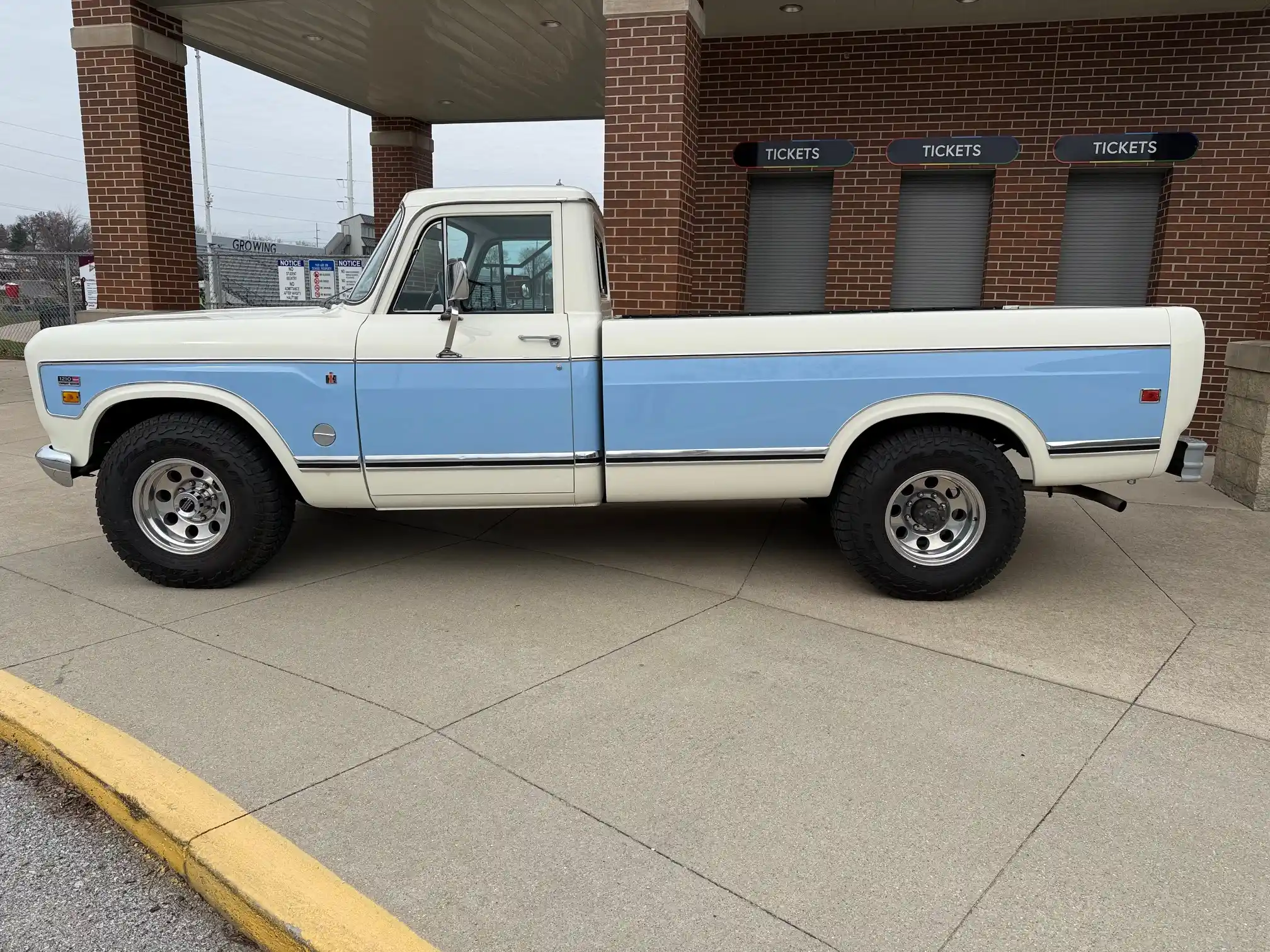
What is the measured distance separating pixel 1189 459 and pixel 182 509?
211 inches

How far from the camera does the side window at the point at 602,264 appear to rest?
5219mm

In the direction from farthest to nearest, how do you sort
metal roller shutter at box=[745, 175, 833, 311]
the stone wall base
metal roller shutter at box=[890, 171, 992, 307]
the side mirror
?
1. metal roller shutter at box=[745, 175, 833, 311]
2. metal roller shutter at box=[890, 171, 992, 307]
3. the stone wall base
4. the side mirror

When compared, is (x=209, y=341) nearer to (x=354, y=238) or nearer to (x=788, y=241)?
(x=788, y=241)

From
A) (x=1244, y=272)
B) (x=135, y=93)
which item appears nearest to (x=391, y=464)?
(x=135, y=93)

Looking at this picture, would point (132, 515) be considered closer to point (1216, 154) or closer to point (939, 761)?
point (939, 761)

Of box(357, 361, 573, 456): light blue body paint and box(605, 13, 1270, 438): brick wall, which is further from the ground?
box(605, 13, 1270, 438): brick wall

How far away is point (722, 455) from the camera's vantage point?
478 cm

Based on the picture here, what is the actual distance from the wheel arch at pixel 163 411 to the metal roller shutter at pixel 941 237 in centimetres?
733

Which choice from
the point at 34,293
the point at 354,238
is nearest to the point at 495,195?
the point at 354,238

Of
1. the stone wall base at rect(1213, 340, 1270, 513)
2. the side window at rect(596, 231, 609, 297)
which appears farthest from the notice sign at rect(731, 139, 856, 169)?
the side window at rect(596, 231, 609, 297)

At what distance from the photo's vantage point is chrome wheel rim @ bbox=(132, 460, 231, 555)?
490 cm

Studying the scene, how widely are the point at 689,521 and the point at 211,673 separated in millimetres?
3564

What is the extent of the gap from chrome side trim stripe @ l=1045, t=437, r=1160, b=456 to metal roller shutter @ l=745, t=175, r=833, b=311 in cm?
591

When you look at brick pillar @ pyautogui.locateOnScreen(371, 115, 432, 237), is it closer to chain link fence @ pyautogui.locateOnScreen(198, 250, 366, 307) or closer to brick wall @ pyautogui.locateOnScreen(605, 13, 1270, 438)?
chain link fence @ pyautogui.locateOnScreen(198, 250, 366, 307)
